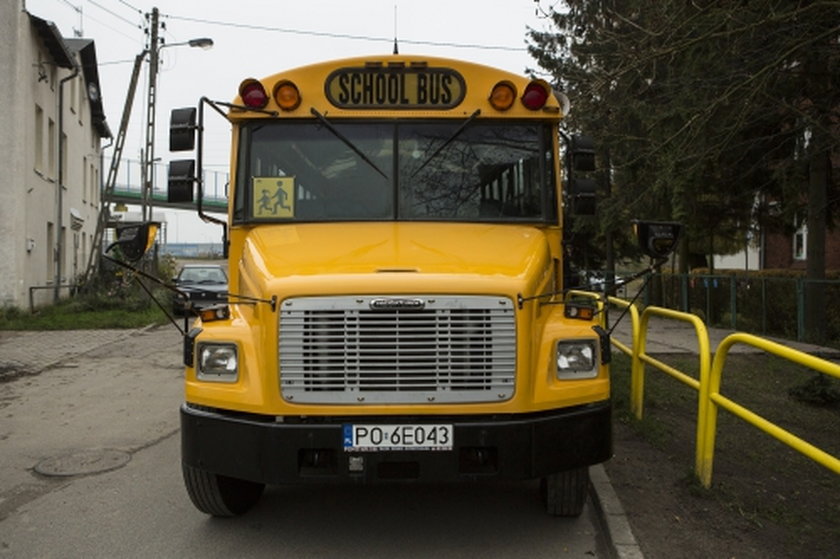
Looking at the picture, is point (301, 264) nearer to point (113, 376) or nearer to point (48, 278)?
point (113, 376)

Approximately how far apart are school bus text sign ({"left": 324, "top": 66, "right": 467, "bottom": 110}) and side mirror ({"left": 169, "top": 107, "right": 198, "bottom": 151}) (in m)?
0.93

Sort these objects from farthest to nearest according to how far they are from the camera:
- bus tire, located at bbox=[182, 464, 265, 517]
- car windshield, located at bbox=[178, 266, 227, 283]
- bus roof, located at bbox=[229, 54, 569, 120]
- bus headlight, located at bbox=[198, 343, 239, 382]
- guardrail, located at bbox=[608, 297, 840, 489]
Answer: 1. car windshield, located at bbox=[178, 266, 227, 283]
2. bus roof, located at bbox=[229, 54, 569, 120]
3. bus tire, located at bbox=[182, 464, 265, 517]
4. bus headlight, located at bbox=[198, 343, 239, 382]
5. guardrail, located at bbox=[608, 297, 840, 489]

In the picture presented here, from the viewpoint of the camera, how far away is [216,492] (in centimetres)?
452

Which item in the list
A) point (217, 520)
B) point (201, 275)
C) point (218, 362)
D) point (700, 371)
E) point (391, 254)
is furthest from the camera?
point (201, 275)

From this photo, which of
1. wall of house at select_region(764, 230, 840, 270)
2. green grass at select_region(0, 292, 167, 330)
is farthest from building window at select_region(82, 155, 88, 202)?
wall of house at select_region(764, 230, 840, 270)

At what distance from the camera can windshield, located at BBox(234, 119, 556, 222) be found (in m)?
5.09

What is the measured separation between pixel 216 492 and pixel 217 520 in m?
0.34

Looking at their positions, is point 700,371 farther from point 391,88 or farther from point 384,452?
point 391,88

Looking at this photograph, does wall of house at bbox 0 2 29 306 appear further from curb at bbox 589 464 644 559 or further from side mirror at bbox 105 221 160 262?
curb at bbox 589 464 644 559

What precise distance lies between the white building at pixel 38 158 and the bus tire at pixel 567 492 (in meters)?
16.4

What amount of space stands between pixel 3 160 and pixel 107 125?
16.3 metres

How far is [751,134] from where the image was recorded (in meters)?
13.5

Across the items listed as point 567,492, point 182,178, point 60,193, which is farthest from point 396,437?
point 60,193

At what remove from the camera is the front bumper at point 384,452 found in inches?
154
